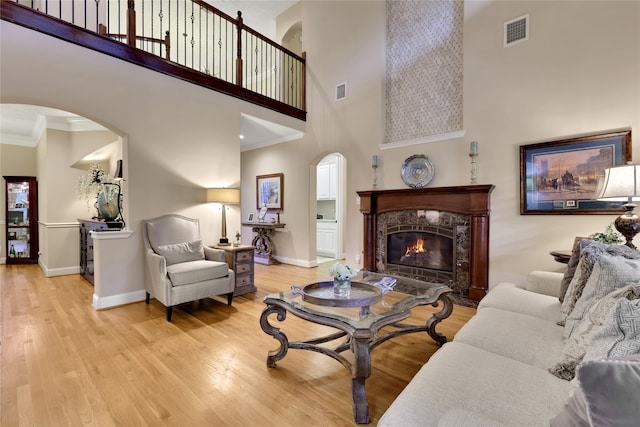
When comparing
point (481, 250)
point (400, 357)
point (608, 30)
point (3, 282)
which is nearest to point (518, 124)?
point (608, 30)

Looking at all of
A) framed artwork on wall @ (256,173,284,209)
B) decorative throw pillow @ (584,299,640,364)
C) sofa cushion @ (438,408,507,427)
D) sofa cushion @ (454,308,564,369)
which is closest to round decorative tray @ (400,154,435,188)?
sofa cushion @ (454,308,564,369)

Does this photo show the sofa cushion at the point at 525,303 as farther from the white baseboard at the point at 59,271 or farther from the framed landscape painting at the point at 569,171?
the white baseboard at the point at 59,271

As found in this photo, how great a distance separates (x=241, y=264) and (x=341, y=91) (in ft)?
11.1

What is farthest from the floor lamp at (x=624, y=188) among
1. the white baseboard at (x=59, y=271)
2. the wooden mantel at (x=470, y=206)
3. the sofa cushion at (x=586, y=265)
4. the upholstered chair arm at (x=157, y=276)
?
the white baseboard at (x=59, y=271)

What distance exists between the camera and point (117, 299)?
341 centimetres

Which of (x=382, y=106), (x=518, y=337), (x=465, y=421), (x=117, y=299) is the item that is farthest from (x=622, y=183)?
(x=117, y=299)

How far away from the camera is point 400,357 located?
2.29 metres

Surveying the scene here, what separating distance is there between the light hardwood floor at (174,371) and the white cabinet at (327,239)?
145 inches

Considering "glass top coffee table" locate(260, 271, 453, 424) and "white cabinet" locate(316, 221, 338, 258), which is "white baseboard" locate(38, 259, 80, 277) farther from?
"glass top coffee table" locate(260, 271, 453, 424)

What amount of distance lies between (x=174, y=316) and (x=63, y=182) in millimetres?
3885

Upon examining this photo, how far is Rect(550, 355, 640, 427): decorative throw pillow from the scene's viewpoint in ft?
1.92

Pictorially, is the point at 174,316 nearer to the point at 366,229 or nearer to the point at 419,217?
the point at 366,229

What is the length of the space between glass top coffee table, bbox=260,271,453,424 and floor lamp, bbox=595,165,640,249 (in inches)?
59.0

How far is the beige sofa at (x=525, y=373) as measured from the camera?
2.24 feet
